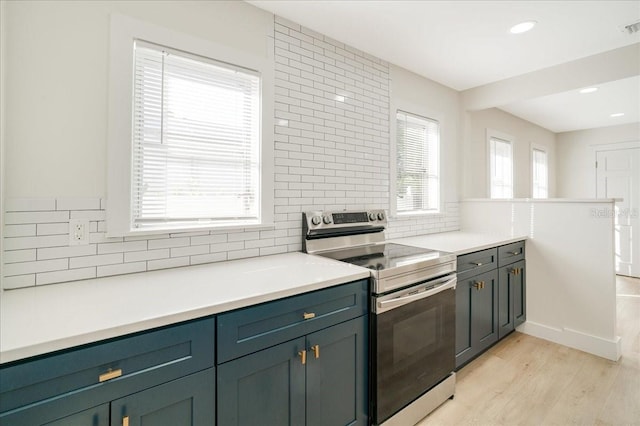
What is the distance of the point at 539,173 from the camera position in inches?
209

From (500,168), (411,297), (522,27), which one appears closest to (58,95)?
(411,297)

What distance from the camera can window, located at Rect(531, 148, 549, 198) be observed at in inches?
202

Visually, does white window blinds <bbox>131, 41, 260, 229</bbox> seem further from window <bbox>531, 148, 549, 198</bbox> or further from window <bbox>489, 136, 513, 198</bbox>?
window <bbox>531, 148, 549, 198</bbox>

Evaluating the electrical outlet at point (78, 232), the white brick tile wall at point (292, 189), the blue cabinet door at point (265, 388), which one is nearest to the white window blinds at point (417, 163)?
the white brick tile wall at point (292, 189)

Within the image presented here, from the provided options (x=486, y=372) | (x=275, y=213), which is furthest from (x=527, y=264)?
(x=275, y=213)

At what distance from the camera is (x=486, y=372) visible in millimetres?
2375

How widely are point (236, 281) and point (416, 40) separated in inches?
90.0

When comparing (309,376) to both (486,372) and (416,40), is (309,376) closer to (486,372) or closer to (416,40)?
(486,372)

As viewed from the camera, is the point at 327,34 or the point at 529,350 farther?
the point at 529,350

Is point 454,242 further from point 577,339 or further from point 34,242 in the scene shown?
point 34,242

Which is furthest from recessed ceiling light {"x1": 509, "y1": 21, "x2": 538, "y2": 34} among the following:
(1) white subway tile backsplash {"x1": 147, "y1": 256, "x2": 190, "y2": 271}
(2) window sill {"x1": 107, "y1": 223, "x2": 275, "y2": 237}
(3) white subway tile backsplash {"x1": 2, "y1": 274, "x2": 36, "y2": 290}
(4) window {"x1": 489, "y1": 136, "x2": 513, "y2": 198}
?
(3) white subway tile backsplash {"x1": 2, "y1": 274, "x2": 36, "y2": 290}

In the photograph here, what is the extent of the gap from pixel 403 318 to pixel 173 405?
3.90 feet

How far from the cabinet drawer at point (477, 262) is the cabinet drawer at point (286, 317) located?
1045 mm

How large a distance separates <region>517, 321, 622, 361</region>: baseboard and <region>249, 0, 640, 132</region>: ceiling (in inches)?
97.6
